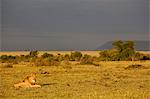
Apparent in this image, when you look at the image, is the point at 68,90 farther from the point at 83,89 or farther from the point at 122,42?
the point at 122,42

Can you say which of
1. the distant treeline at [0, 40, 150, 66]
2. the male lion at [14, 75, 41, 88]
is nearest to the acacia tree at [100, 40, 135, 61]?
the distant treeline at [0, 40, 150, 66]

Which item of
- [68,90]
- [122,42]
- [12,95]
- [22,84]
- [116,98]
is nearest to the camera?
[116,98]

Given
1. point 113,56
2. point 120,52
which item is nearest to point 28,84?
point 113,56

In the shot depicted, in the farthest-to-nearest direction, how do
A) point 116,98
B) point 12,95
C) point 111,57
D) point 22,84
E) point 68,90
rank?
point 111,57 < point 22,84 < point 68,90 < point 12,95 < point 116,98

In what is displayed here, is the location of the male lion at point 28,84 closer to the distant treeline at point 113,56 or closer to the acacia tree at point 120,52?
the distant treeline at point 113,56

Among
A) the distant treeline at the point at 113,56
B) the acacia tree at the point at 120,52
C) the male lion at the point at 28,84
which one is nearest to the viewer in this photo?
the male lion at the point at 28,84

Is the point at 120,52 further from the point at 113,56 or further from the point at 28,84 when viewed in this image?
the point at 28,84

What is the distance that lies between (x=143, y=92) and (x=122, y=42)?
51.9m

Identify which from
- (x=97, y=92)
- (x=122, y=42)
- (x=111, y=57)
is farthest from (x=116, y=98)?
(x=122, y=42)

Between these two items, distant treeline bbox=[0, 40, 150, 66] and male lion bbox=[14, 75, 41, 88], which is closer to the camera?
male lion bbox=[14, 75, 41, 88]

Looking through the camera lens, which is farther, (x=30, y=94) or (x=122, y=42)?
(x=122, y=42)

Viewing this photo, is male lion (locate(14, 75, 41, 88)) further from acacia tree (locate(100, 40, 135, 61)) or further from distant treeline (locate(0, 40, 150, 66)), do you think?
acacia tree (locate(100, 40, 135, 61))

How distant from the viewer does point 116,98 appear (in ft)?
46.7

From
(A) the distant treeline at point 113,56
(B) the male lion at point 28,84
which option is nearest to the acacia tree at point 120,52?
(A) the distant treeline at point 113,56
